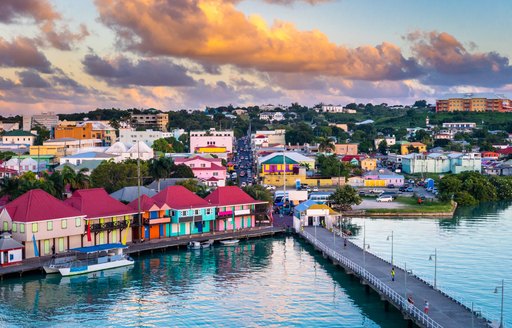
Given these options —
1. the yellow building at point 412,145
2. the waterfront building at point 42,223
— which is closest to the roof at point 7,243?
the waterfront building at point 42,223

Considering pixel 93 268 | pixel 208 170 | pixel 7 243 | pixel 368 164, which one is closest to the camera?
pixel 7 243

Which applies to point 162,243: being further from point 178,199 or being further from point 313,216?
point 313,216

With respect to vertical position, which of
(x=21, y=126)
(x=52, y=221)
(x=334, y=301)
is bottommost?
(x=334, y=301)

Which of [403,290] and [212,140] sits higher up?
[212,140]

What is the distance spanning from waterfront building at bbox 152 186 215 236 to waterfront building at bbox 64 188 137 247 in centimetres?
357

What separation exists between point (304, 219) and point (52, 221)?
22.8 m

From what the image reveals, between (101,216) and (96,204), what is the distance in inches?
62.3

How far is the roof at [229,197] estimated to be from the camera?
5791 cm

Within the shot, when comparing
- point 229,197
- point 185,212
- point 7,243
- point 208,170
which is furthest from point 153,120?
point 7,243

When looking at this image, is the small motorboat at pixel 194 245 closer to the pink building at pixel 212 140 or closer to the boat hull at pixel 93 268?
the boat hull at pixel 93 268

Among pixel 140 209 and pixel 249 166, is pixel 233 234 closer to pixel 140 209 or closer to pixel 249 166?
pixel 140 209

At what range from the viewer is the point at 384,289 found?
36781mm

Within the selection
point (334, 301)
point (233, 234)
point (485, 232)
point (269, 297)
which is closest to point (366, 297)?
Answer: point (334, 301)

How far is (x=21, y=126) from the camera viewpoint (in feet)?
605
